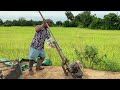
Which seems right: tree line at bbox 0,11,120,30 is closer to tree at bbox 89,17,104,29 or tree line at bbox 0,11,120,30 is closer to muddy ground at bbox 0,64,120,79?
tree at bbox 89,17,104,29

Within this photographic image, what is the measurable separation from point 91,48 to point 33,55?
165 centimetres

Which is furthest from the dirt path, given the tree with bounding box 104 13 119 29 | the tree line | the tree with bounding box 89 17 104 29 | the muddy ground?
the tree with bounding box 89 17 104 29

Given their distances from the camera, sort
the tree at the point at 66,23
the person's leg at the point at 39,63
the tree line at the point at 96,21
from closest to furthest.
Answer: the person's leg at the point at 39,63 → the tree at the point at 66,23 → the tree line at the point at 96,21

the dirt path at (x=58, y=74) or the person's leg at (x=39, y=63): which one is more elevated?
the person's leg at (x=39, y=63)

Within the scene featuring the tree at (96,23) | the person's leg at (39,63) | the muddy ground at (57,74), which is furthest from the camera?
the tree at (96,23)

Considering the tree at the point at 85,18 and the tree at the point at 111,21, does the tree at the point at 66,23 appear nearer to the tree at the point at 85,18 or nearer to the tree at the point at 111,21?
the tree at the point at 85,18

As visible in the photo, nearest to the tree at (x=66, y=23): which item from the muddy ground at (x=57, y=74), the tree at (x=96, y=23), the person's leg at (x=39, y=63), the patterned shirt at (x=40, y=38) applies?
the tree at (x=96, y=23)

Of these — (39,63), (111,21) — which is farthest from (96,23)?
(39,63)

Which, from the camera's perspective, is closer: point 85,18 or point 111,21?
point 111,21

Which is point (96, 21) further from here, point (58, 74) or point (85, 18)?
point (58, 74)

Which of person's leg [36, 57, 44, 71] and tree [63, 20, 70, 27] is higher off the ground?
person's leg [36, 57, 44, 71]
